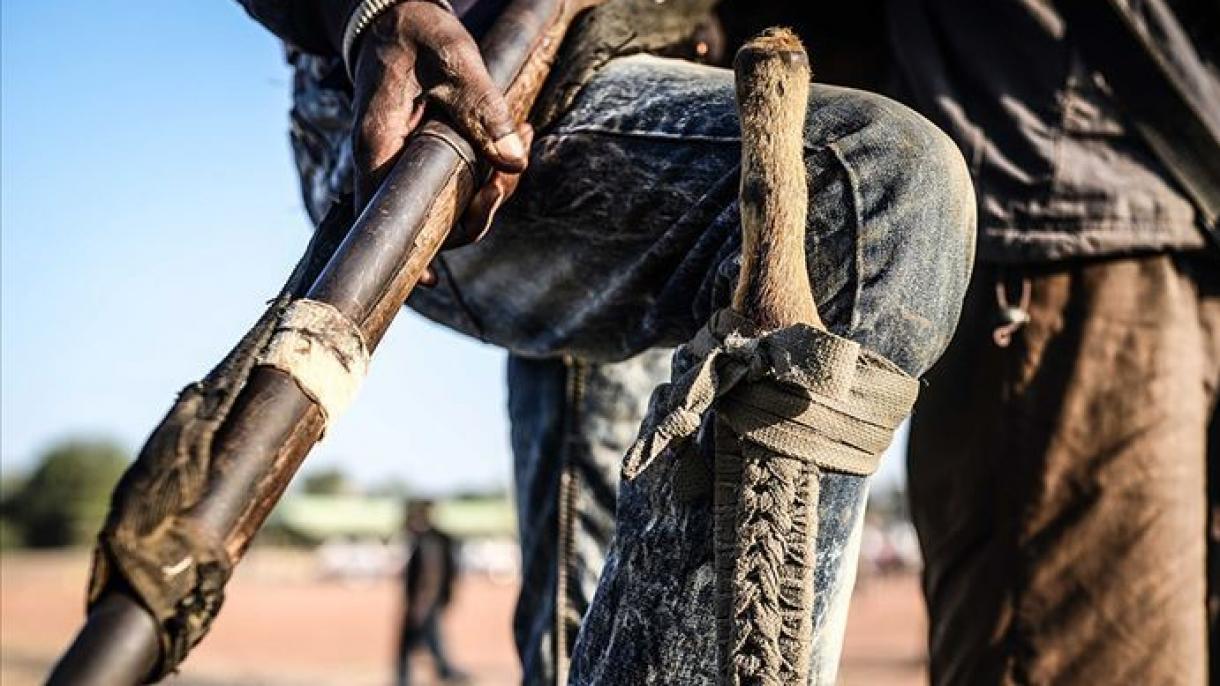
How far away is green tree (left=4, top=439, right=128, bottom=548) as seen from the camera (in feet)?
189

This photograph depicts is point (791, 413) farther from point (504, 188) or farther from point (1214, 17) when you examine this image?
point (1214, 17)

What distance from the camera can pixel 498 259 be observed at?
2021 millimetres

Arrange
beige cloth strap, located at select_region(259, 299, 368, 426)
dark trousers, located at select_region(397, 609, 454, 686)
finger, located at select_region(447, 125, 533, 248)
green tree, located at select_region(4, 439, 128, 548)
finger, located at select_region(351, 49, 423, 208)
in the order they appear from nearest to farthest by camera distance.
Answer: beige cloth strap, located at select_region(259, 299, 368, 426)
finger, located at select_region(351, 49, 423, 208)
finger, located at select_region(447, 125, 533, 248)
dark trousers, located at select_region(397, 609, 454, 686)
green tree, located at select_region(4, 439, 128, 548)

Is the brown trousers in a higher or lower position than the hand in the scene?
lower

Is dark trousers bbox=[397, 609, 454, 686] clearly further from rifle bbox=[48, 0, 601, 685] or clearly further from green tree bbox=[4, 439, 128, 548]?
green tree bbox=[4, 439, 128, 548]

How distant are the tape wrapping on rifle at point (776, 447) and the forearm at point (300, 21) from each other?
75 centimetres

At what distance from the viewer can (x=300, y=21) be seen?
1898 millimetres

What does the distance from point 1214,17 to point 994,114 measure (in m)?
0.36

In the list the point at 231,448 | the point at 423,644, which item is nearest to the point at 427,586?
the point at 423,644

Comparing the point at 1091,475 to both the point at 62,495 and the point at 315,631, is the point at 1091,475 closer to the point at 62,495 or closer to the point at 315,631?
the point at 315,631

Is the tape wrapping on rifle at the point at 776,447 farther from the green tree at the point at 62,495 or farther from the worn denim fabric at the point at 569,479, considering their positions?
the green tree at the point at 62,495

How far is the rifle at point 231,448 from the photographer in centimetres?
110

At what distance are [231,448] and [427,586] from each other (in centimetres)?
1523

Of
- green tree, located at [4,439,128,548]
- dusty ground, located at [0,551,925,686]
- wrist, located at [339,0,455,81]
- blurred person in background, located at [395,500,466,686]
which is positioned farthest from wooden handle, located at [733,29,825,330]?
green tree, located at [4,439,128,548]
